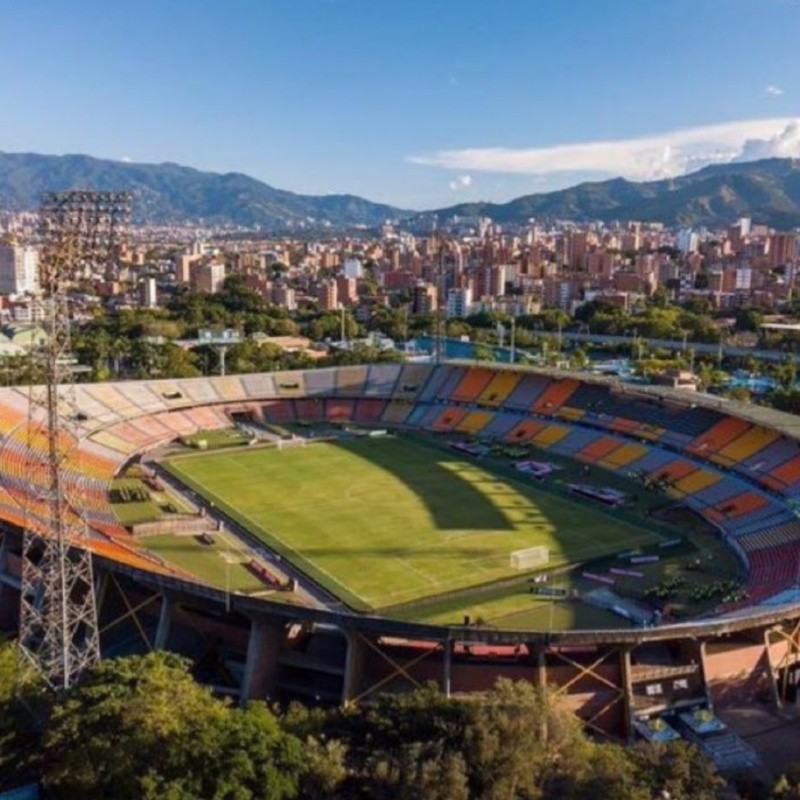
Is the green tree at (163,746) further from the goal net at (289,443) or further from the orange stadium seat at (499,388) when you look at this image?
the orange stadium seat at (499,388)

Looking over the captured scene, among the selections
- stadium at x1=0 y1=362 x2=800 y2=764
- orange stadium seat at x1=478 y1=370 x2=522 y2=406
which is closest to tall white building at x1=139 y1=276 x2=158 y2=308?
stadium at x1=0 y1=362 x2=800 y2=764

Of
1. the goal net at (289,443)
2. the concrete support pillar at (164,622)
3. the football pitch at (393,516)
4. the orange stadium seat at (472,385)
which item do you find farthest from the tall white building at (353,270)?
the concrete support pillar at (164,622)

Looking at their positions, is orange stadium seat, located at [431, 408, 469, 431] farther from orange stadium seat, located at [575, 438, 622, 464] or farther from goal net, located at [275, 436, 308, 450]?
orange stadium seat, located at [575, 438, 622, 464]

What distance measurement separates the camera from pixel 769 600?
27.1m

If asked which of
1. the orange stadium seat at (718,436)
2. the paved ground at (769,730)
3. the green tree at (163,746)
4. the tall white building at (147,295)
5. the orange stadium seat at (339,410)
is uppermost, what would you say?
the tall white building at (147,295)

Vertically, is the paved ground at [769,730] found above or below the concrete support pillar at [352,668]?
below

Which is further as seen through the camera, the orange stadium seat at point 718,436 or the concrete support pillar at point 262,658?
the orange stadium seat at point 718,436

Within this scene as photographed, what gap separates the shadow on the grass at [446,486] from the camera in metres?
40.2

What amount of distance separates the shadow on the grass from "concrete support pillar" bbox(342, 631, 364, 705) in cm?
1521

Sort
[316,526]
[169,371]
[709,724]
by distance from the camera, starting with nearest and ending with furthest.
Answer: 1. [709,724]
2. [316,526]
3. [169,371]

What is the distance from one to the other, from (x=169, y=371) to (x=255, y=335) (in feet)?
76.8

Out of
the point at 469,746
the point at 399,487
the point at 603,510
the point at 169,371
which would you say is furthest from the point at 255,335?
the point at 469,746

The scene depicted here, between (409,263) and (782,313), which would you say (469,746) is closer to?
(782,313)

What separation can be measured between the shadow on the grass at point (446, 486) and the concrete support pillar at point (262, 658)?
1488 centimetres
